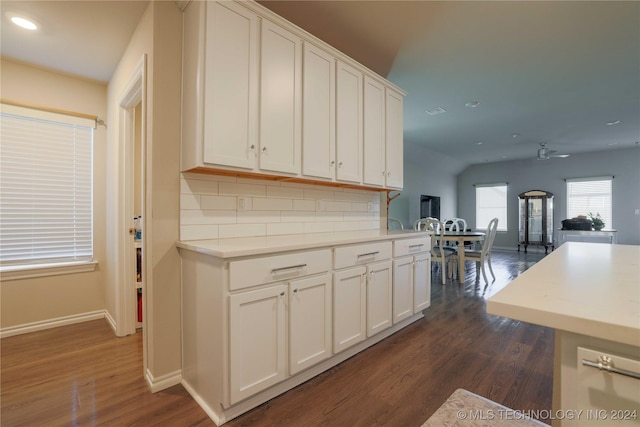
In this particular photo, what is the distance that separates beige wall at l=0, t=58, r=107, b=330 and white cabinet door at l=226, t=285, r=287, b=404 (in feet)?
8.29

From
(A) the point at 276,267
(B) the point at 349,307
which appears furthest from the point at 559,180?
(A) the point at 276,267

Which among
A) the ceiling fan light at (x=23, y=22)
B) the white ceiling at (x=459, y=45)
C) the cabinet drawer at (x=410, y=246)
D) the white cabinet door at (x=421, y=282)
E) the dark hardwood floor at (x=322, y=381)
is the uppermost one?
the white ceiling at (x=459, y=45)

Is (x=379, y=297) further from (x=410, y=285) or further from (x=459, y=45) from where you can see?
(x=459, y=45)

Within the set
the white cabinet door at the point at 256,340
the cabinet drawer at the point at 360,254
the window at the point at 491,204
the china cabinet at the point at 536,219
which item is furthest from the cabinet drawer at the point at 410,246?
the window at the point at 491,204

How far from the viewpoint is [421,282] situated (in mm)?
2953

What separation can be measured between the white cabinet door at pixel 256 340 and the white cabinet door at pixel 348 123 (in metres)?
1.28

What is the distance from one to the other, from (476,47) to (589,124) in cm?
420

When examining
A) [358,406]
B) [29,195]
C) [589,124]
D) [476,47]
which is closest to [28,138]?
[29,195]

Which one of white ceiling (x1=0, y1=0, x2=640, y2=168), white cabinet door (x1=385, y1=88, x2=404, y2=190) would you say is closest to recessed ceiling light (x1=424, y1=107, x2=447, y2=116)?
white ceiling (x1=0, y1=0, x2=640, y2=168)

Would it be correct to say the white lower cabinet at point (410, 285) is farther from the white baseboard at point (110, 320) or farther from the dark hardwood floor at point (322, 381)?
the white baseboard at point (110, 320)

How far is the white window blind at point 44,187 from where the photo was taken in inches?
106

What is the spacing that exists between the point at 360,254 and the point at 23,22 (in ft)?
9.91

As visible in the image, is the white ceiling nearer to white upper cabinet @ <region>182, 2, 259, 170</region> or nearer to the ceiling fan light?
the ceiling fan light

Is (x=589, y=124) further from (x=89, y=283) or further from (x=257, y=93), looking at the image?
(x=89, y=283)
